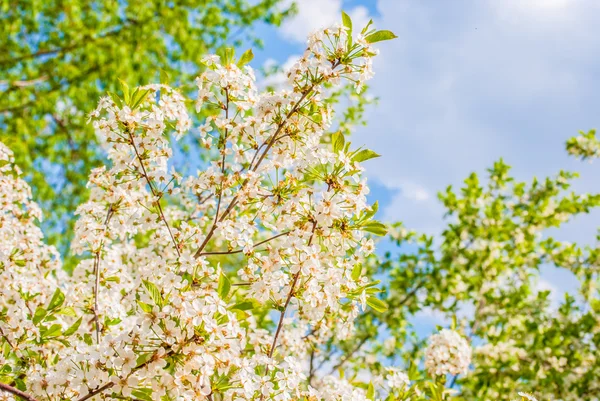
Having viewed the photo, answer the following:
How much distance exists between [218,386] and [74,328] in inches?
40.4

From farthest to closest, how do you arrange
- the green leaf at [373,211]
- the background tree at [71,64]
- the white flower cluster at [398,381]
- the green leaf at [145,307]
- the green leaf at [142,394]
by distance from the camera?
the background tree at [71,64]
the white flower cluster at [398,381]
the green leaf at [373,211]
the green leaf at [142,394]
the green leaf at [145,307]

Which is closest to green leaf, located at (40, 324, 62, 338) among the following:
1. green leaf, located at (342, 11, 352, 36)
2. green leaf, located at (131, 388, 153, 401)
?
green leaf, located at (131, 388, 153, 401)

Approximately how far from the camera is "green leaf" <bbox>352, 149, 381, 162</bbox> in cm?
253

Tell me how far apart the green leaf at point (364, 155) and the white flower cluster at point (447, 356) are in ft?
7.93

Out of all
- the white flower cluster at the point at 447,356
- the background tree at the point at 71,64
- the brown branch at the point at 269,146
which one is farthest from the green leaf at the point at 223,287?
the background tree at the point at 71,64

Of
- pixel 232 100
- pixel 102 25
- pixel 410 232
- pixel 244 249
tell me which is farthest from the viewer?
pixel 102 25

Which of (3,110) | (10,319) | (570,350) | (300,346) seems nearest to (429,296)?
(570,350)

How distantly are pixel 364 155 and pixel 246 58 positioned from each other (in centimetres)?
83

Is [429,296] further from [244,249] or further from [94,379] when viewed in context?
[94,379]

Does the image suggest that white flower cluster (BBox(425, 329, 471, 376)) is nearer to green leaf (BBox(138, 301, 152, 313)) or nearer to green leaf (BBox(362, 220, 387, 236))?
green leaf (BBox(362, 220, 387, 236))

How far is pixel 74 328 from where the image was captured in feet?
9.12

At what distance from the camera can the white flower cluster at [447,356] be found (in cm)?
429

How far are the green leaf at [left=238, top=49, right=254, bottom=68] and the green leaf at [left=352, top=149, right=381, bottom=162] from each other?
79 centimetres

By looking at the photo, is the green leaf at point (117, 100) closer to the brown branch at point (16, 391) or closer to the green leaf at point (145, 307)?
the green leaf at point (145, 307)
